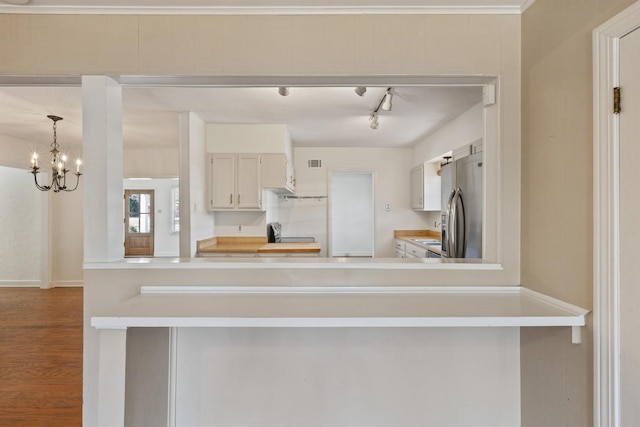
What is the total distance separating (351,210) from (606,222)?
19.5 feet

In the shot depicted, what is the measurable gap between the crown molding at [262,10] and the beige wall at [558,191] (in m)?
0.28

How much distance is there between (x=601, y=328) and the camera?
122 centimetres

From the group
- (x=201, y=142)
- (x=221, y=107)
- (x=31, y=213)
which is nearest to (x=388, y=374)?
(x=221, y=107)

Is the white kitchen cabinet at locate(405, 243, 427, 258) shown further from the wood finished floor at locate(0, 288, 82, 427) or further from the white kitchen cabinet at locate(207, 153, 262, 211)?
the wood finished floor at locate(0, 288, 82, 427)

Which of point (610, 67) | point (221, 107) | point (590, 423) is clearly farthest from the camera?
point (221, 107)

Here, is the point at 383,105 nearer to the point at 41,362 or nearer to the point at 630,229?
the point at 630,229

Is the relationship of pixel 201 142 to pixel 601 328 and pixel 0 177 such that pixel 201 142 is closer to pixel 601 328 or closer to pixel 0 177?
pixel 601 328

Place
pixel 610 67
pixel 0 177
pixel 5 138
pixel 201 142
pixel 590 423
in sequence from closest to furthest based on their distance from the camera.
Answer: pixel 610 67, pixel 590 423, pixel 201 142, pixel 5 138, pixel 0 177

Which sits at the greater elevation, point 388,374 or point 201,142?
point 201,142

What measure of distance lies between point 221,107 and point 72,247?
4330 millimetres

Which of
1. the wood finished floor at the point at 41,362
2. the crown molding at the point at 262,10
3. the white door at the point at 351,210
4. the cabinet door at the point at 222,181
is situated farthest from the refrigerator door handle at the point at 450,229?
the white door at the point at 351,210

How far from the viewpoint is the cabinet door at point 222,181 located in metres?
3.98

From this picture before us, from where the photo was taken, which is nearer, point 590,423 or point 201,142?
point 590,423

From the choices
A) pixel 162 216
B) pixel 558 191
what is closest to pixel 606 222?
pixel 558 191
